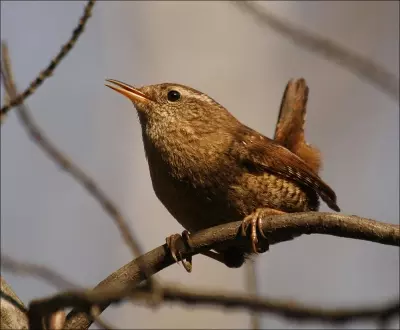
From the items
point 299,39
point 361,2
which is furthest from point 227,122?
point 361,2

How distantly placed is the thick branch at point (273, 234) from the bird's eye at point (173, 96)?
1.23 meters

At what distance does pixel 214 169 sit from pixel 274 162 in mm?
386

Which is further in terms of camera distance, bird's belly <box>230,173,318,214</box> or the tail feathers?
the tail feathers

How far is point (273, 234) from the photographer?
3.10m

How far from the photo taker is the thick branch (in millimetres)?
2533

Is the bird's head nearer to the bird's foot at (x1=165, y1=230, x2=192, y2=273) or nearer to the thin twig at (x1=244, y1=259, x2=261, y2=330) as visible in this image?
the bird's foot at (x1=165, y1=230, x2=192, y2=273)

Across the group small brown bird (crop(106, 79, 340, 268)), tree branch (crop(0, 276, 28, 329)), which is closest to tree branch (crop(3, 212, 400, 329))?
tree branch (crop(0, 276, 28, 329))

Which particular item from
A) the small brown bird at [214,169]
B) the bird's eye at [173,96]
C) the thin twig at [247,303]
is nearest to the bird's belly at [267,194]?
the small brown bird at [214,169]

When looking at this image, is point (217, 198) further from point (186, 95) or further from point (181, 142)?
point (186, 95)

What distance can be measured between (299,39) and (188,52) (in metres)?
4.83

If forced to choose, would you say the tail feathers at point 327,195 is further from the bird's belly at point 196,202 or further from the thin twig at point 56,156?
the thin twig at point 56,156

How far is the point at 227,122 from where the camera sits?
4195 mm

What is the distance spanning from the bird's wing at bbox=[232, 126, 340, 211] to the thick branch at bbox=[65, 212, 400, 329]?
0.60 metres

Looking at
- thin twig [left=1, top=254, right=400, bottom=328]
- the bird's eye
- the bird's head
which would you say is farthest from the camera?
the bird's eye
